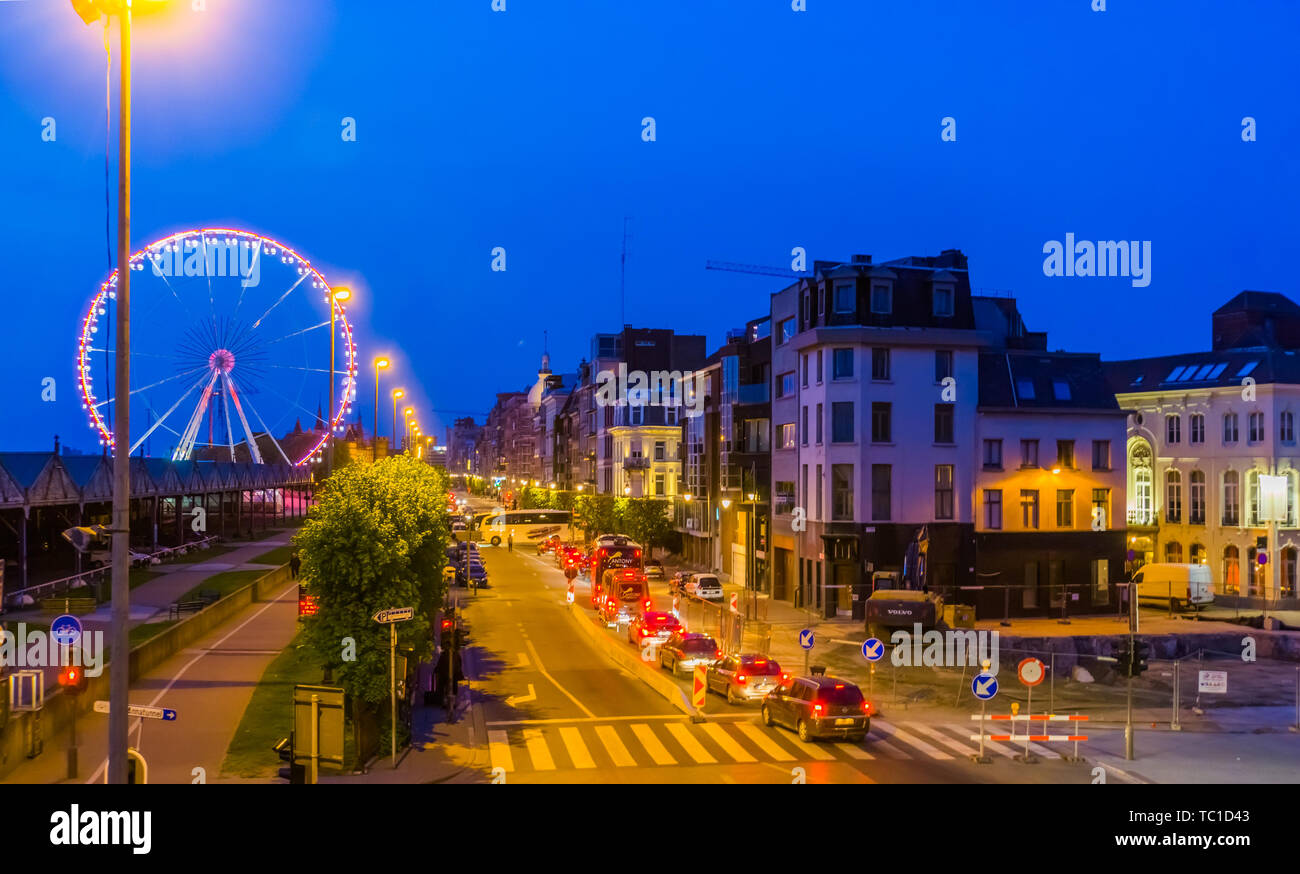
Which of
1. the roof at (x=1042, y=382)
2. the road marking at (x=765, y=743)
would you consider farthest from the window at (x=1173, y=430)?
the road marking at (x=765, y=743)

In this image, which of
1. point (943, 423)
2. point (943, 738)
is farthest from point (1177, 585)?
point (943, 738)

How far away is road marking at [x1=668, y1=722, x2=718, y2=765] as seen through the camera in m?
23.2

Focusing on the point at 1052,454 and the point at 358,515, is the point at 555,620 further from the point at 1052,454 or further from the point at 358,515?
the point at 358,515

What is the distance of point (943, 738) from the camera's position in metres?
26.8

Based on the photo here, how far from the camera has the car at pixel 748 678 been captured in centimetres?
3103

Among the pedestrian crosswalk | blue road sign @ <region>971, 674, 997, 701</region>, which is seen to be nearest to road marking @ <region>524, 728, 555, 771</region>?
the pedestrian crosswalk

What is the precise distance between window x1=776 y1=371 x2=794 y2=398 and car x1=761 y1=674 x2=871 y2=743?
33.5m

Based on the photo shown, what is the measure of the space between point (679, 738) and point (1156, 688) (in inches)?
869

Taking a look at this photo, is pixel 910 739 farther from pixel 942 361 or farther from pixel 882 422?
pixel 942 361

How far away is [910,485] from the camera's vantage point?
51844 millimetres

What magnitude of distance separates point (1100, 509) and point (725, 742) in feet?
117

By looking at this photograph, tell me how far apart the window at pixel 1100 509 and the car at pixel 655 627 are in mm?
24623

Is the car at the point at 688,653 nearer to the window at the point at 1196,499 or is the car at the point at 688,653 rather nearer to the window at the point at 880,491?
the window at the point at 880,491
